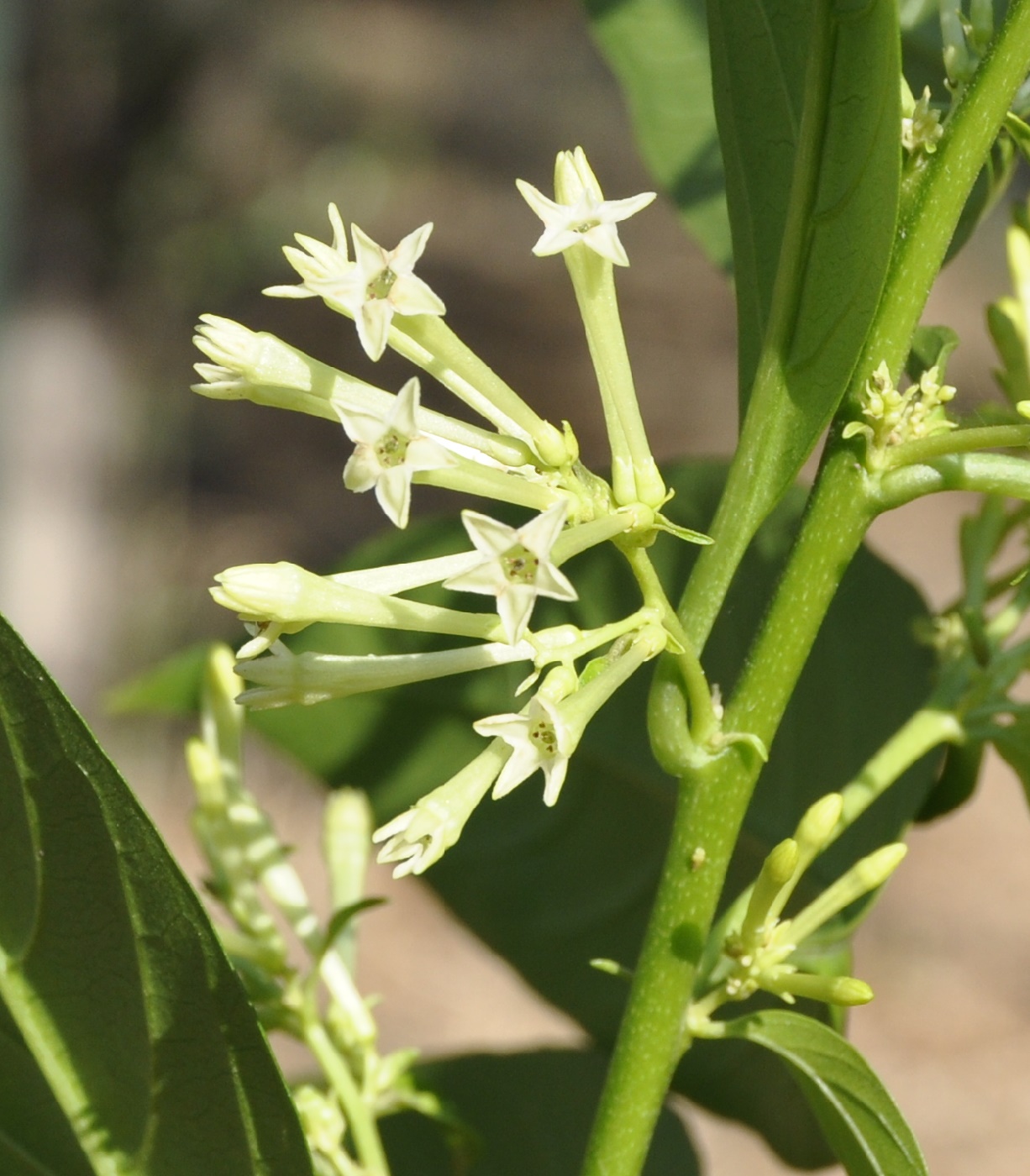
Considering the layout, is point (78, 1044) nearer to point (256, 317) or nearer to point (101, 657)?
point (101, 657)

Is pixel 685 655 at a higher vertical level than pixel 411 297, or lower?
lower

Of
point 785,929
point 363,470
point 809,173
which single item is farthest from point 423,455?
point 785,929

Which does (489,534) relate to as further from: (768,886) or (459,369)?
(768,886)

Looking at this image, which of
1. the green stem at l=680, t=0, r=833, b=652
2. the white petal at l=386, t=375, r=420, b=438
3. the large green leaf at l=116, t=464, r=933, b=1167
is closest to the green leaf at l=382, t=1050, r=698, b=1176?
the large green leaf at l=116, t=464, r=933, b=1167

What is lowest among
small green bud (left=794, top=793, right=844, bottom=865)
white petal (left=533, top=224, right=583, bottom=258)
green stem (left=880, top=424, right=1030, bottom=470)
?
small green bud (left=794, top=793, right=844, bottom=865)

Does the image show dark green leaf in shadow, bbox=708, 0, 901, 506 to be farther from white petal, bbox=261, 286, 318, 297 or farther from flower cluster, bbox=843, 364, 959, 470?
white petal, bbox=261, 286, 318, 297
